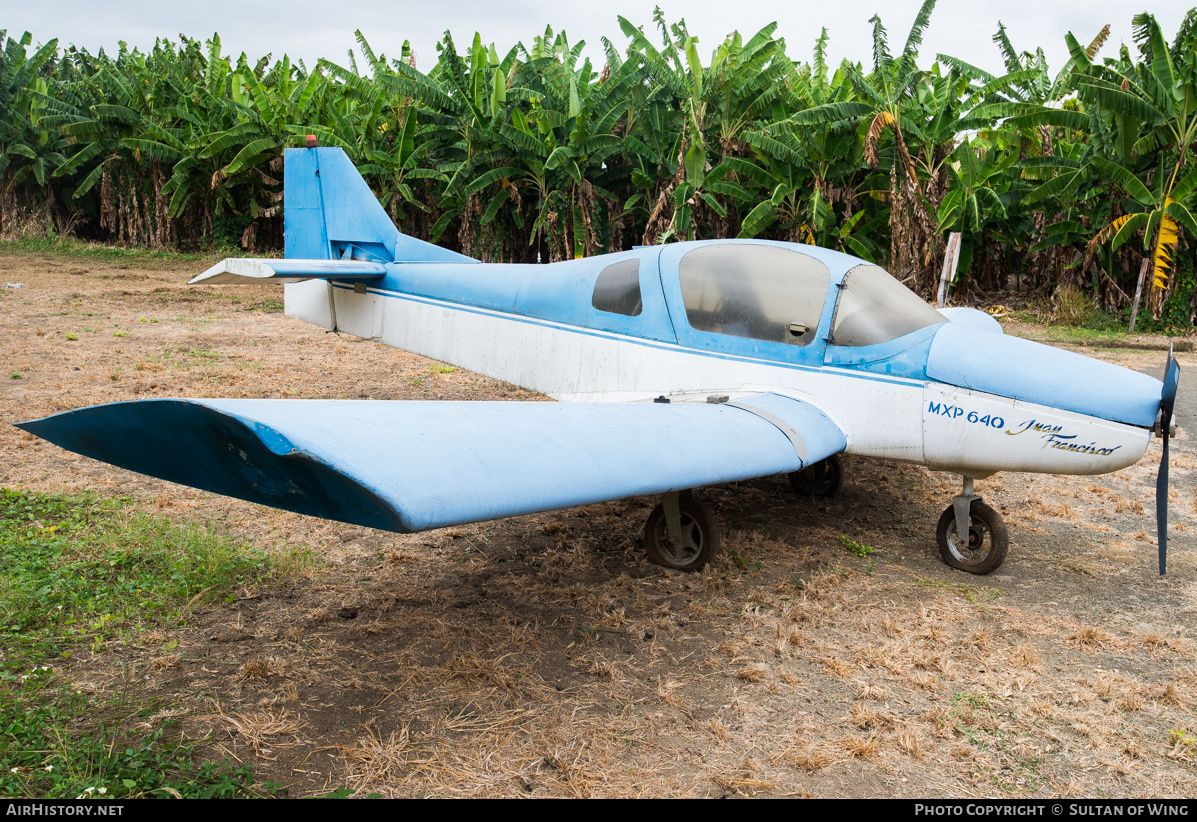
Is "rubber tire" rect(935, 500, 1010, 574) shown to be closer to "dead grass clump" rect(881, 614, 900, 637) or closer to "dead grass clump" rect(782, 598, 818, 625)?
"dead grass clump" rect(881, 614, 900, 637)

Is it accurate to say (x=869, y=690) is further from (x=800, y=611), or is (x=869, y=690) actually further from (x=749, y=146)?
(x=749, y=146)

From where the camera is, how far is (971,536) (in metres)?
4.71

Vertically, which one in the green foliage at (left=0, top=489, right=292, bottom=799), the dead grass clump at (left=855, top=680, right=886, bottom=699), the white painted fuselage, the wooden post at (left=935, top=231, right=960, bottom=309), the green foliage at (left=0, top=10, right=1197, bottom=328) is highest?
the green foliage at (left=0, top=10, right=1197, bottom=328)

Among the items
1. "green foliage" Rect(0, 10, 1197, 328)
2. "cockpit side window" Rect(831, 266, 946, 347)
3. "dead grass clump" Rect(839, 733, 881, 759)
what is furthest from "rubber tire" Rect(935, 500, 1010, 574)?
"green foliage" Rect(0, 10, 1197, 328)

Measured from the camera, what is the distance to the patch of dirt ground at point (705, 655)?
9.21 feet

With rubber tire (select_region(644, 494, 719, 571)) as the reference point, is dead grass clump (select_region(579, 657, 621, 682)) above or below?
below

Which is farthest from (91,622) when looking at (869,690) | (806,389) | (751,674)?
(806,389)

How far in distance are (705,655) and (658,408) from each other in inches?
50.1

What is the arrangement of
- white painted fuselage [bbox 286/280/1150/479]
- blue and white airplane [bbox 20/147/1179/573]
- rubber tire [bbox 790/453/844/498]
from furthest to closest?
rubber tire [bbox 790/453/844/498] → white painted fuselage [bbox 286/280/1150/479] → blue and white airplane [bbox 20/147/1179/573]

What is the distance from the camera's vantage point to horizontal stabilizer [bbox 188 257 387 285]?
19.9 ft

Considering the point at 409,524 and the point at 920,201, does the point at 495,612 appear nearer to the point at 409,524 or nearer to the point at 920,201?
the point at 409,524

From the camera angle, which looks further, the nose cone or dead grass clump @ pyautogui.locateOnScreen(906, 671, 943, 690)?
the nose cone

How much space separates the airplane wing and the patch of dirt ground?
879 mm
